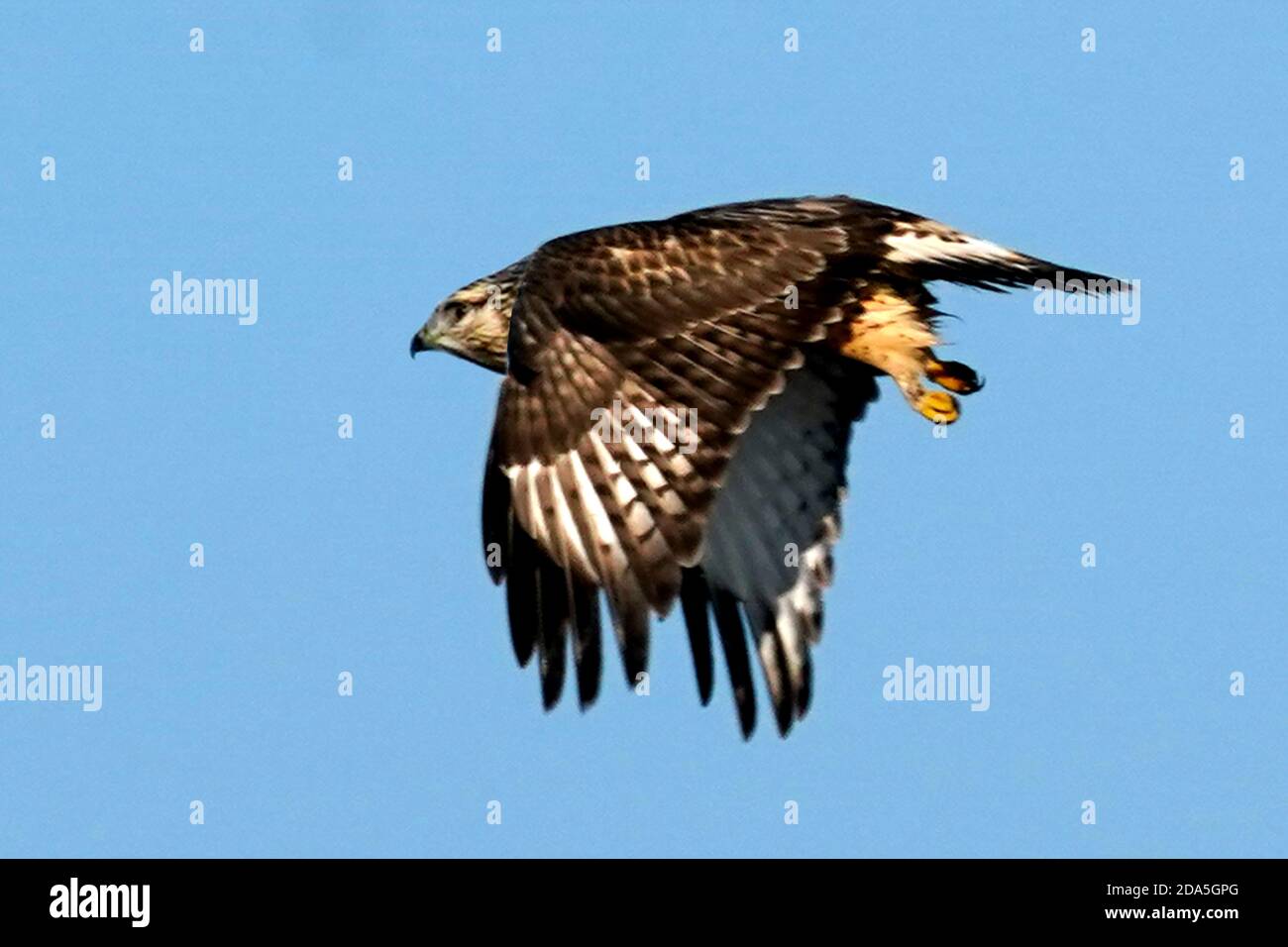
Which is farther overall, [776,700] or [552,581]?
[776,700]

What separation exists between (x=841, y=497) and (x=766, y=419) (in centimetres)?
57

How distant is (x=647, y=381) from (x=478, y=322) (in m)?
2.67

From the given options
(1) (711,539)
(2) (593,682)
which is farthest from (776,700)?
(2) (593,682)

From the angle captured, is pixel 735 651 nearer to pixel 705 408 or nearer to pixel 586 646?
pixel 586 646

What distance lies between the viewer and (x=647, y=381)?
1380cm

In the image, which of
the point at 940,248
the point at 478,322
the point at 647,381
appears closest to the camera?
the point at 647,381

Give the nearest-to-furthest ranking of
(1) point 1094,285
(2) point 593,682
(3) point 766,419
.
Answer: (2) point 593,682
(1) point 1094,285
(3) point 766,419

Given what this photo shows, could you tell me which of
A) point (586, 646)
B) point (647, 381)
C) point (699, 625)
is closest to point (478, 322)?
point (699, 625)

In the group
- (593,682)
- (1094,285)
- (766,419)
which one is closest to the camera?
(593,682)

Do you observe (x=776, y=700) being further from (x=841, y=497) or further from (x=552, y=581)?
(x=552, y=581)

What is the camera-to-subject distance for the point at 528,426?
45.4 feet

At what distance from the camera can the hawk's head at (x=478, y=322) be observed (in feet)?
53.0

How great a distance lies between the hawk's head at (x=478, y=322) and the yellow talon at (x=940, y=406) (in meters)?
2.40

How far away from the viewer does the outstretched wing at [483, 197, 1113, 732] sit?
1358 cm
